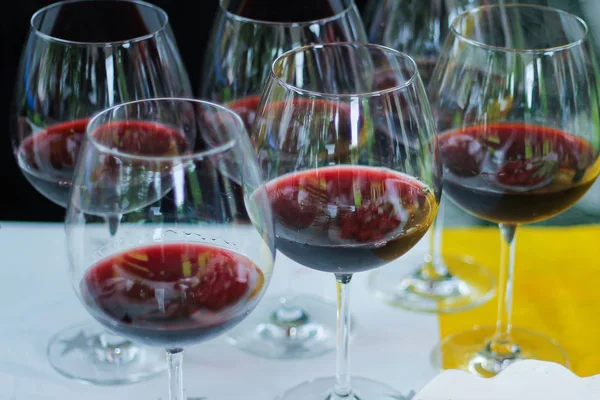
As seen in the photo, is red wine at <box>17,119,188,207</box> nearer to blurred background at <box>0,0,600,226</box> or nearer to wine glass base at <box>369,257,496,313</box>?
wine glass base at <box>369,257,496,313</box>

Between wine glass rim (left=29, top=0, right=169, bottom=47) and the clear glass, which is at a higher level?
wine glass rim (left=29, top=0, right=169, bottom=47)

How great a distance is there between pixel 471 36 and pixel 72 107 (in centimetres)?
43

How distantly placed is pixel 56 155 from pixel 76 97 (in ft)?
0.20

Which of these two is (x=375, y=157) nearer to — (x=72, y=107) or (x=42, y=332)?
(x=72, y=107)

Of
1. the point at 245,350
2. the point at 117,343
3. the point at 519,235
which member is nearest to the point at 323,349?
the point at 245,350

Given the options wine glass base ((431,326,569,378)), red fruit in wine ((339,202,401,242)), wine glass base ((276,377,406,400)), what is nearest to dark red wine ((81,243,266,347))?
red fruit in wine ((339,202,401,242))

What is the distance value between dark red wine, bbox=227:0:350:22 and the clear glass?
411 mm

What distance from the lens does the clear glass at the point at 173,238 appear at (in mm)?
676

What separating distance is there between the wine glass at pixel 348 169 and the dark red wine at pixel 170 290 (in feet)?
0.31

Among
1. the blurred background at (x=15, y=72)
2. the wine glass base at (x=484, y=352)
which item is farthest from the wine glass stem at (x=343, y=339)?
the blurred background at (x=15, y=72)

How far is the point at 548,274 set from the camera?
1.12 metres

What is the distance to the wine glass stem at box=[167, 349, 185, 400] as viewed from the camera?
77cm

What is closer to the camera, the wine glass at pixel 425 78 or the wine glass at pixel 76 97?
the wine glass at pixel 76 97

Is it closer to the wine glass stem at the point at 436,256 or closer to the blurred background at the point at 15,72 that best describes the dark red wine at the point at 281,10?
the wine glass stem at the point at 436,256
